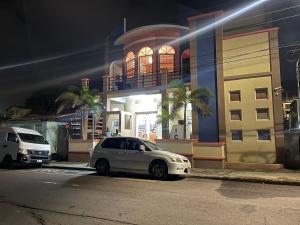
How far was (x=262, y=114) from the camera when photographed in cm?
1620

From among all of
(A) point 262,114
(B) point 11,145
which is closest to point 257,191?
(A) point 262,114

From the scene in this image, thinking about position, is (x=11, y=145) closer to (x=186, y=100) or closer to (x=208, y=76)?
(x=186, y=100)

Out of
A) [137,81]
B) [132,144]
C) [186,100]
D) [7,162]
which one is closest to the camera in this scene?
[132,144]

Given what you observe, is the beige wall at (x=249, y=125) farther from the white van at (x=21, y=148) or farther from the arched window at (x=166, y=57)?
the white van at (x=21, y=148)

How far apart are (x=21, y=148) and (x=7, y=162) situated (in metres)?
1.42

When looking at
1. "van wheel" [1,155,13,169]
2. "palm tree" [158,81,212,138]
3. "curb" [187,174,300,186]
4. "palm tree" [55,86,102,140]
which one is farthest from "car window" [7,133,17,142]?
"curb" [187,174,300,186]

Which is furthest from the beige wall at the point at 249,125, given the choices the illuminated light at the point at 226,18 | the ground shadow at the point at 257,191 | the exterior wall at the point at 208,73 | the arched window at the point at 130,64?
the arched window at the point at 130,64

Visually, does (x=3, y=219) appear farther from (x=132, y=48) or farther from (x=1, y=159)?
(x=132, y=48)

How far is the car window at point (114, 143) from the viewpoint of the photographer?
483 inches

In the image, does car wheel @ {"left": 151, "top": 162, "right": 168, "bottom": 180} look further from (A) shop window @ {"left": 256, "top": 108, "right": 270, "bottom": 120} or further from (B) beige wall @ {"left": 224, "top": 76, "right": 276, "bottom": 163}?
(A) shop window @ {"left": 256, "top": 108, "right": 270, "bottom": 120}

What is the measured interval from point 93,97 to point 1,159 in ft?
21.8

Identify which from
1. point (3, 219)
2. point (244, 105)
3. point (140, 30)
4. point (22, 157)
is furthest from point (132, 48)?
point (3, 219)

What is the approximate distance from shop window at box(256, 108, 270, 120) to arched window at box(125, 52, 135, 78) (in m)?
10.1

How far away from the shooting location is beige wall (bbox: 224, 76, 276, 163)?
15852 millimetres
